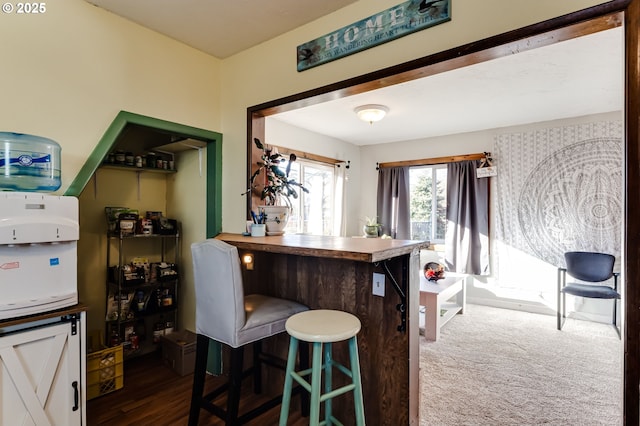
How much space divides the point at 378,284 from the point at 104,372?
2068 millimetres

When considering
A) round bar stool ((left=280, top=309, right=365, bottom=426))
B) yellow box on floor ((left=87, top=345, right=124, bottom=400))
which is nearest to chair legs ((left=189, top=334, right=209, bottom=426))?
round bar stool ((left=280, top=309, right=365, bottom=426))

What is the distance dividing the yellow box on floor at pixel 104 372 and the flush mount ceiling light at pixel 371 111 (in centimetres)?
317

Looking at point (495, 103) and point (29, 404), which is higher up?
point (495, 103)

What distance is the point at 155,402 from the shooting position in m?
2.23

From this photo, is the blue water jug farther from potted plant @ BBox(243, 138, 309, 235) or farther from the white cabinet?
potted plant @ BBox(243, 138, 309, 235)

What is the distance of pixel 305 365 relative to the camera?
204 centimetres

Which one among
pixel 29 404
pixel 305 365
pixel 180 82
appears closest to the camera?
pixel 29 404

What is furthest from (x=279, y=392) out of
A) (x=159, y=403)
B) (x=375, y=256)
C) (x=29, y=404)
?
(x=375, y=256)


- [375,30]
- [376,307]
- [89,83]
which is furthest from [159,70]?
[376,307]

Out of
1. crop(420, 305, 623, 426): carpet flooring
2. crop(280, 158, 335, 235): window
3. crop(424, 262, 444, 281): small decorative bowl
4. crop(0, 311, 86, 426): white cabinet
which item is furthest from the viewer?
crop(280, 158, 335, 235): window

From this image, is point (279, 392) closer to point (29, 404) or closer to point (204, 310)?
point (204, 310)

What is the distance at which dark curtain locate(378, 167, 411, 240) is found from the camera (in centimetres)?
539

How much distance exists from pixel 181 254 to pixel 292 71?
1966mm

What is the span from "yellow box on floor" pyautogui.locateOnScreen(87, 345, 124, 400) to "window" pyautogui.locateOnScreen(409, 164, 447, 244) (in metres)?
4.32
